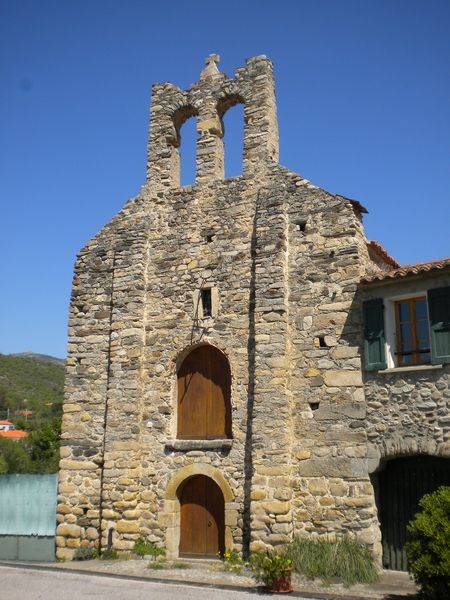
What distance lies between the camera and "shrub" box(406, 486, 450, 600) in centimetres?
789

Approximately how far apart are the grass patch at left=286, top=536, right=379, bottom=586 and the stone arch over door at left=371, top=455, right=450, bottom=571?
27.3 inches

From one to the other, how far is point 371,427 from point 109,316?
6.30 m

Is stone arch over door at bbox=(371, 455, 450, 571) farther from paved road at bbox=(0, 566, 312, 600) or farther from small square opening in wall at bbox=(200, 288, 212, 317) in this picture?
small square opening in wall at bbox=(200, 288, 212, 317)

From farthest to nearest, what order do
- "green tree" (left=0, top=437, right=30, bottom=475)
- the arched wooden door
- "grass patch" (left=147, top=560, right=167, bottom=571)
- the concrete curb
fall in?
"green tree" (left=0, top=437, right=30, bottom=475) → the arched wooden door → "grass patch" (left=147, top=560, right=167, bottom=571) → the concrete curb

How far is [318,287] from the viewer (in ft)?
38.6

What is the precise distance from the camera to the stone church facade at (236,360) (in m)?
10.7

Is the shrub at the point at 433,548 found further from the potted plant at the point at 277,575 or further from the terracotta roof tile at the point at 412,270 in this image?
the terracotta roof tile at the point at 412,270

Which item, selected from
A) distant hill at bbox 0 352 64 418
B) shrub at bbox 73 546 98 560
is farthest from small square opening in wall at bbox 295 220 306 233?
distant hill at bbox 0 352 64 418

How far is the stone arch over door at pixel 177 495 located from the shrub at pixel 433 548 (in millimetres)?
4082

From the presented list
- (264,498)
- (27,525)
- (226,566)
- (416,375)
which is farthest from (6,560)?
(416,375)

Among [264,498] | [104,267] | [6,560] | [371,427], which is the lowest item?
[6,560]

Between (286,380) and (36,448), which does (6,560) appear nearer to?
(286,380)

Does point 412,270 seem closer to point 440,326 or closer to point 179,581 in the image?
point 440,326

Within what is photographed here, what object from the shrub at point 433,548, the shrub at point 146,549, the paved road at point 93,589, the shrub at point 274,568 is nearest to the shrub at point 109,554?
the shrub at point 146,549
